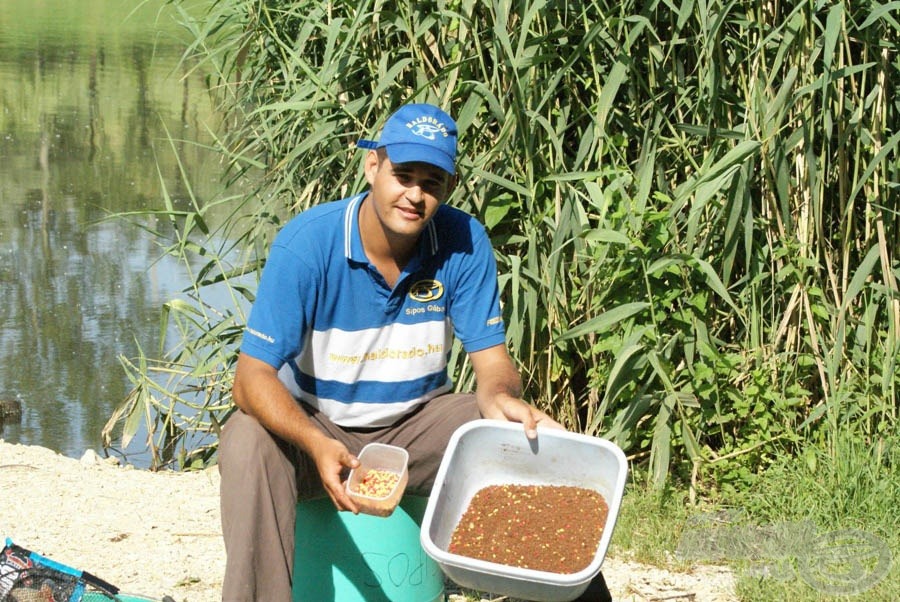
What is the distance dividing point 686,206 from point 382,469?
1.56m

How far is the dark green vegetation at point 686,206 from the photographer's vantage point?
3.35 m

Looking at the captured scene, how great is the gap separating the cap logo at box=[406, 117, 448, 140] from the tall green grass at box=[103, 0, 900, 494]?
Result: 2.58 feet

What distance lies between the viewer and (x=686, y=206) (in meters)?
3.63

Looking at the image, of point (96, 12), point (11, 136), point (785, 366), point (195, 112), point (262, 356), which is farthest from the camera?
point (96, 12)

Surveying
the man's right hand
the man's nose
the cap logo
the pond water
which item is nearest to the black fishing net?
the man's right hand

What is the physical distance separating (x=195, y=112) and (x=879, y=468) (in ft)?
27.2

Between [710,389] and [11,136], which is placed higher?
[710,389]

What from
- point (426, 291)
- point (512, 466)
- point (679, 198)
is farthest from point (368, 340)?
point (679, 198)

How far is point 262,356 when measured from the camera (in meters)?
2.49

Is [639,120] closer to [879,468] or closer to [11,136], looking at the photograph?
[879,468]

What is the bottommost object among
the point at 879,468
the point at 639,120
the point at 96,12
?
the point at 96,12

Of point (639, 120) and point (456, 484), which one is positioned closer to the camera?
point (456, 484)

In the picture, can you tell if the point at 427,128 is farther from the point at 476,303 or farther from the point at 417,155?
the point at 476,303

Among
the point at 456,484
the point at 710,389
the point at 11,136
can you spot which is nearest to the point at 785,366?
the point at 710,389
